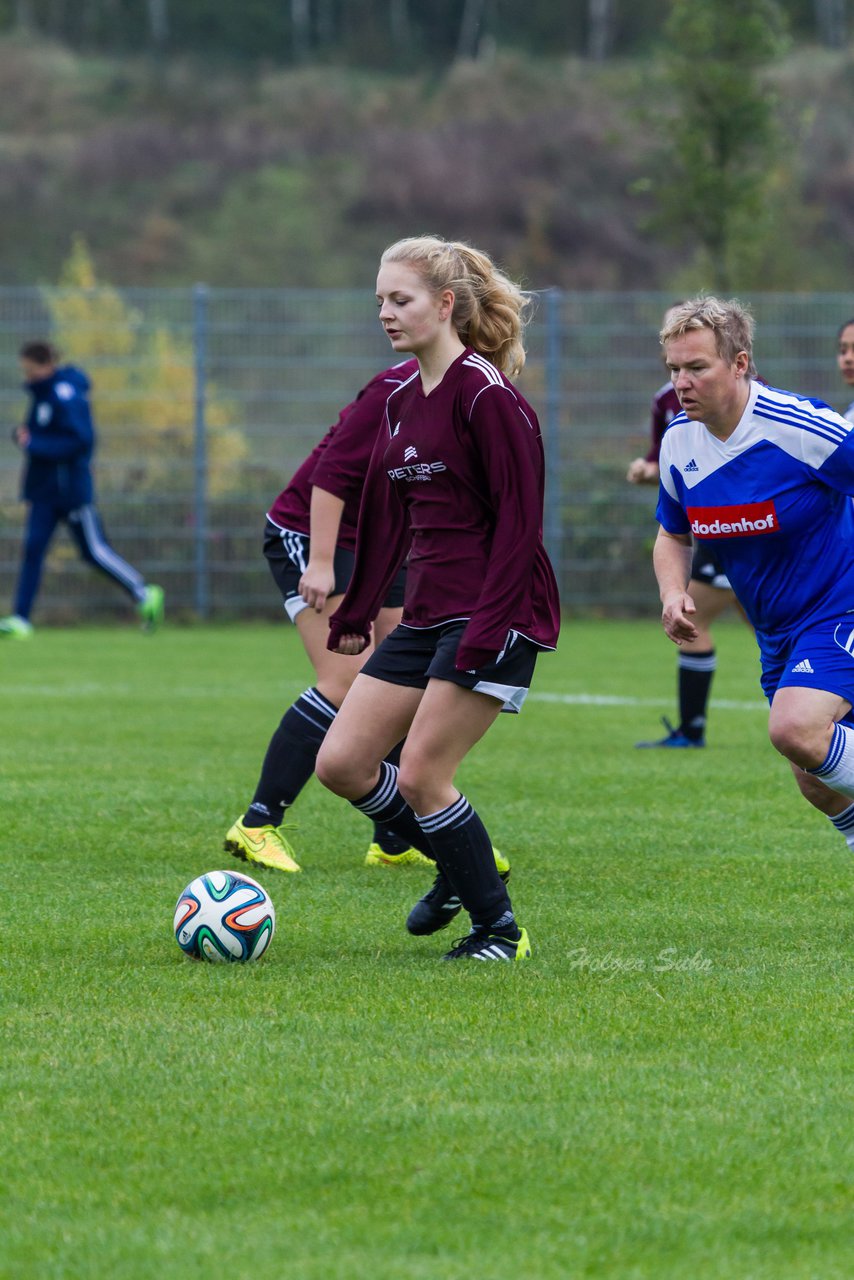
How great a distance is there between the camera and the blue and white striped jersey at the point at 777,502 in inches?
204

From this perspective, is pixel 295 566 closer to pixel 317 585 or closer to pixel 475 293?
pixel 317 585

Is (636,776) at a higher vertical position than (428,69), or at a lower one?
lower

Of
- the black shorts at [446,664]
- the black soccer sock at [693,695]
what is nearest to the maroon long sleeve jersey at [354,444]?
the black shorts at [446,664]

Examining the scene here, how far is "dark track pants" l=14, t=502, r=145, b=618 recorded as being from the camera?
17.2m

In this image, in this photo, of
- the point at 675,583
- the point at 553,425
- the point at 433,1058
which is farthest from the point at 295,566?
the point at 553,425

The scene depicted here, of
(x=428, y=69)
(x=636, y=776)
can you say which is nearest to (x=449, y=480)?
(x=636, y=776)

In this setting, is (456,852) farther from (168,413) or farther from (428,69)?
(428,69)

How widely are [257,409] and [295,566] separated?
13.3m

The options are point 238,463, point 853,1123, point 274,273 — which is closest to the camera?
point 853,1123

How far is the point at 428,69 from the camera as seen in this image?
59469 millimetres

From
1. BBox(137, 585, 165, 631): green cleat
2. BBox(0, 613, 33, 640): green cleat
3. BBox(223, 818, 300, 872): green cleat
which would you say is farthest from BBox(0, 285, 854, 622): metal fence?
BBox(223, 818, 300, 872): green cleat

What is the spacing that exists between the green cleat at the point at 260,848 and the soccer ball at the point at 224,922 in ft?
4.43

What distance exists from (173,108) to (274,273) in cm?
1054

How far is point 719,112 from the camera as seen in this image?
21297 millimetres
